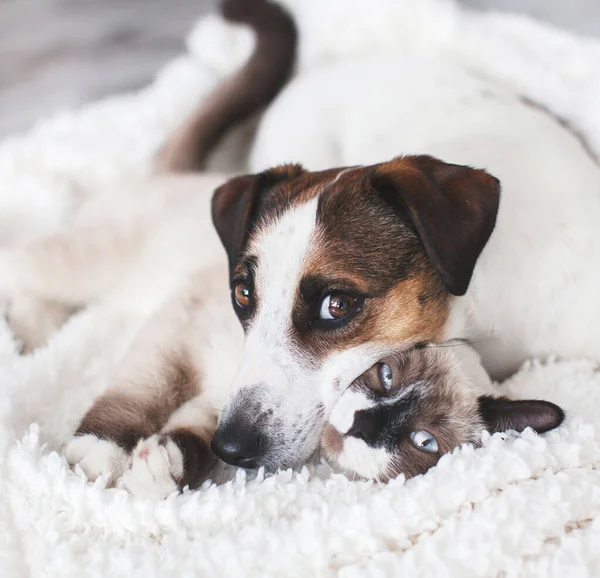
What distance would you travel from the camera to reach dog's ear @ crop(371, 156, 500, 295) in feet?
3.76

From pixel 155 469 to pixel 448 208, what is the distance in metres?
0.69

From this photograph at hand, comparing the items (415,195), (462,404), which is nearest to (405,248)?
(415,195)

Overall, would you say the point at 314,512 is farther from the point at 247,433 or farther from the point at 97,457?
the point at 97,457

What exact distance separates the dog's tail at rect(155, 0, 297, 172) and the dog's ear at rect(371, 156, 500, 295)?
1.28m

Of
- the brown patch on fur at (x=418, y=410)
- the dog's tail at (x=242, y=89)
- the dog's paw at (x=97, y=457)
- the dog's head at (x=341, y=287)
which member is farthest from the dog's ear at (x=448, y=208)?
the dog's tail at (x=242, y=89)

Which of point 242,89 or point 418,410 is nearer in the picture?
point 418,410

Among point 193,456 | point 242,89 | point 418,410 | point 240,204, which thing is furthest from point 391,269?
point 242,89

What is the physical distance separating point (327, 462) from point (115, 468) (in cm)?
39

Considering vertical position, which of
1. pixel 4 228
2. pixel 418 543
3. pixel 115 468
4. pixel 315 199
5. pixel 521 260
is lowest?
pixel 4 228

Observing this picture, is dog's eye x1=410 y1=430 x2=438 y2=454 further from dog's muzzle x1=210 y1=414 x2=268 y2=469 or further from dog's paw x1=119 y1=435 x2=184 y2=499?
dog's paw x1=119 y1=435 x2=184 y2=499

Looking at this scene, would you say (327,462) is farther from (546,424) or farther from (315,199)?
(315,199)

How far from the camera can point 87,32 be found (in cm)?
301

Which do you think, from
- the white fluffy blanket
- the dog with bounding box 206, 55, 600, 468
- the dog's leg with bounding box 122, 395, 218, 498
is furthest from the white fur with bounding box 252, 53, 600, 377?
the dog's leg with bounding box 122, 395, 218, 498

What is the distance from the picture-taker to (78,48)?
297 centimetres
